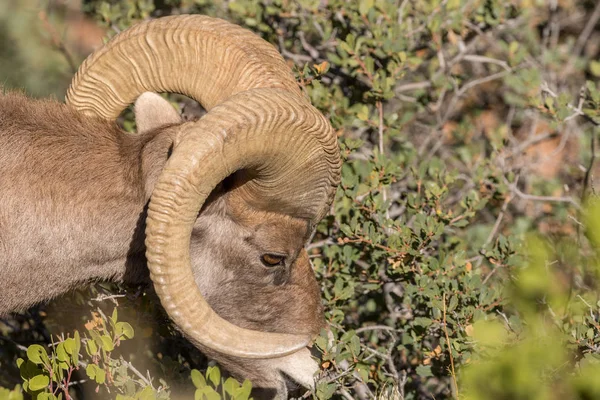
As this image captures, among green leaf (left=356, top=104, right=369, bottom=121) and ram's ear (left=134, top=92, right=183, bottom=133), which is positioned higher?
ram's ear (left=134, top=92, right=183, bottom=133)

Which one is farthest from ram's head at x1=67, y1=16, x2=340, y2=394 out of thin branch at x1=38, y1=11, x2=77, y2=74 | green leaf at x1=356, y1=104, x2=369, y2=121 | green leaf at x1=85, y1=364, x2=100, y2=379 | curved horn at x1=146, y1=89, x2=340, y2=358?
thin branch at x1=38, y1=11, x2=77, y2=74

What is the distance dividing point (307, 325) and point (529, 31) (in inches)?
201

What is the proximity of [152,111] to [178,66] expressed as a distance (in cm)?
37

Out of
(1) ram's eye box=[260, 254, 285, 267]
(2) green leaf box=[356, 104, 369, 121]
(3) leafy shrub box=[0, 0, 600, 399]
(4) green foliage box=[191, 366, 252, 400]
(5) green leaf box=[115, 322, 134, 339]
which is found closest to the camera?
(4) green foliage box=[191, 366, 252, 400]

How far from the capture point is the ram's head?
3191mm

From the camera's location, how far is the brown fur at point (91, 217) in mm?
3703

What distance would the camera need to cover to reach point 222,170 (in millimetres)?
3287

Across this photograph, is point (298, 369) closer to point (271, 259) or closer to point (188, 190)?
point (271, 259)

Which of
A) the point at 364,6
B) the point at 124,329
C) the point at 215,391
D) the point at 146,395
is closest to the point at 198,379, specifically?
the point at 215,391

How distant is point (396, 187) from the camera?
558cm

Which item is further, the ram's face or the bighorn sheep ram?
the ram's face

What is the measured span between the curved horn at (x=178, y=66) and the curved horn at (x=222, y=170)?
31 centimetres

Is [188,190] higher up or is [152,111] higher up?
[188,190]

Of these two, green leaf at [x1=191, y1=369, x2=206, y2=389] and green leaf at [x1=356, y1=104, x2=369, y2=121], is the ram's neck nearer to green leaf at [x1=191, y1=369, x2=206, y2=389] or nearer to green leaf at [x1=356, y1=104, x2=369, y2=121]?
green leaf at [x1=191, y1=369, x2=206, y2=389]
